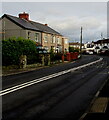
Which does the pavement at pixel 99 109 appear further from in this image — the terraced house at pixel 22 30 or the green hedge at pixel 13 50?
the terraced house at pixel 22 30

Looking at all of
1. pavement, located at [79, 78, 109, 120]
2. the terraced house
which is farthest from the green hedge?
pavement, located at [79, 78, 109, 120]

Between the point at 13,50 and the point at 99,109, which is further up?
the point at 13,50

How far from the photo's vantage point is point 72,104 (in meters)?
8.25

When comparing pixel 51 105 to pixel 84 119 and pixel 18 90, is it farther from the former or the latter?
pixel 18 90

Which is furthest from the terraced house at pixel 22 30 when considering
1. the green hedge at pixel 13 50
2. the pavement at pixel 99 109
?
the pavement at pixel 99 109

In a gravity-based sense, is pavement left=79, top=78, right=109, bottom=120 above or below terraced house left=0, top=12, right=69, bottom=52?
below

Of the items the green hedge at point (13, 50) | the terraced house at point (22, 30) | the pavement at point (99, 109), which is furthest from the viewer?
the terraced house at point (22, 30)

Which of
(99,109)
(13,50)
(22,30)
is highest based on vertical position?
(22,30)

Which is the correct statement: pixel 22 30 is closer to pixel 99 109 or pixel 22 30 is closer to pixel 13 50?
pixel 13 50

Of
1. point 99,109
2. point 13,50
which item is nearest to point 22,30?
point 13,50

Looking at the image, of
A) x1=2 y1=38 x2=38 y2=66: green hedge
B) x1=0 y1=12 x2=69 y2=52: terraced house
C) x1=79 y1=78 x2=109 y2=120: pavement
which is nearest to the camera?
x1=79 y1=78 x2=109 y2=120: pavement

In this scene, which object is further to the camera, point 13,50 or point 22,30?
point 22,30

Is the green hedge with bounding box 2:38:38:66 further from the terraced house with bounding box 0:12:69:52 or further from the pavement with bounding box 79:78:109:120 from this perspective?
the pavement with bounding box 79:78:109:120

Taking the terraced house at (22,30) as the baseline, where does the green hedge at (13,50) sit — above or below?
below
